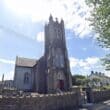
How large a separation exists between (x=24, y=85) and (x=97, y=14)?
1153 inches

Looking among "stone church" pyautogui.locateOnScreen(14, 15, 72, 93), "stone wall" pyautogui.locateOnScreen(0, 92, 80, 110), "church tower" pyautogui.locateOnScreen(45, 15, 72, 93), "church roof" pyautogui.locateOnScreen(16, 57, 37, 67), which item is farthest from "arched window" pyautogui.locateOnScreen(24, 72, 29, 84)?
"stone wall" pyautogui.locateOnScreen(0, 92, 80, 110)

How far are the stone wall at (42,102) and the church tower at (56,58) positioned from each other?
13.8 metres

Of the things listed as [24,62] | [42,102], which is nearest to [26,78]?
[24,62]

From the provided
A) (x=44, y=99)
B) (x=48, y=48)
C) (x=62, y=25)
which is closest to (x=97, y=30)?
(x=44, y=99)

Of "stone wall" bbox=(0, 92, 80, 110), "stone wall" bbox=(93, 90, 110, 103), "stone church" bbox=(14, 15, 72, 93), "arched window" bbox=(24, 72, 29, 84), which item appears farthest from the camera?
"arched window" bbox=(24, 72, 29, 84)

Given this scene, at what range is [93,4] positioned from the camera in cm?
1382

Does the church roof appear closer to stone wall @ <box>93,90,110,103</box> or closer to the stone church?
the stone church

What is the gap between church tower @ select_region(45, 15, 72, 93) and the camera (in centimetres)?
3387

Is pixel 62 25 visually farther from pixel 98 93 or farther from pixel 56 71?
pixel 98 93

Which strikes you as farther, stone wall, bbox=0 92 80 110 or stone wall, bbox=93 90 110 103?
stone wall, bbox=93 90 110 103

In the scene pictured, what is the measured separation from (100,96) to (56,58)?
14280 mm

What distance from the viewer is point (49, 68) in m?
34.3

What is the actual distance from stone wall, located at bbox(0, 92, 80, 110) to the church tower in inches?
544

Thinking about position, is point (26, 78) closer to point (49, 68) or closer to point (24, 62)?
point (24, 62)
